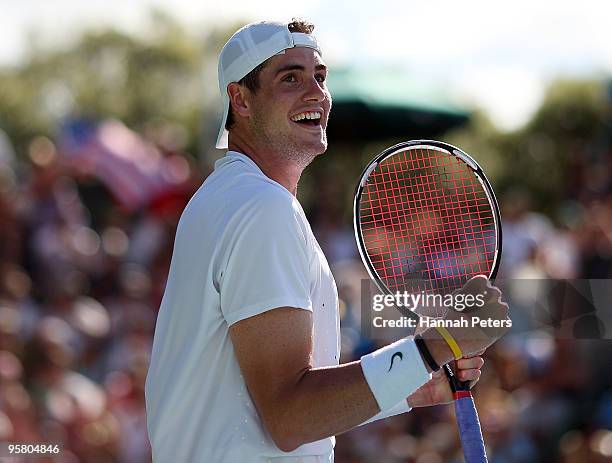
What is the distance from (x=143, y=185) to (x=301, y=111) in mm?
7412

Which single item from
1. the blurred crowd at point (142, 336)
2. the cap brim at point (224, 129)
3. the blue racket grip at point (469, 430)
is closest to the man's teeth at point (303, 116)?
the cap brim at point (224, 129)

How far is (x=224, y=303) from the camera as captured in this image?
276 centimetres

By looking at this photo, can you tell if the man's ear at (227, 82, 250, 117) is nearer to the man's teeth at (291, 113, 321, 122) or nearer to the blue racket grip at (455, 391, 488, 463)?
the man's teeth at (291, 113, 321, 122)

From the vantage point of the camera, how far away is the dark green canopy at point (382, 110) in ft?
39.8

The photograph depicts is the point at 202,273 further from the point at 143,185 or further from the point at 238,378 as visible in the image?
the point at 143,185

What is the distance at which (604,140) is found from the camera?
34.5 feet

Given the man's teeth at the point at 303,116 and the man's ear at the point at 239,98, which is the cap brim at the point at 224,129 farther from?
the man's teeth at the point at 303,116

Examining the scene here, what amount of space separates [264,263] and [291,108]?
60 centimetres

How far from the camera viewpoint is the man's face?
3.15 m

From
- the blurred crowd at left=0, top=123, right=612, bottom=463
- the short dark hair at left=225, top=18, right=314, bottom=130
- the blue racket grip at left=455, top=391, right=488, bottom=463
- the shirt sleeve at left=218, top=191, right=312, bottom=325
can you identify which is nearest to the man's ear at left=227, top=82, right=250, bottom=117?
the short dark hair at left=225, top=18, right=314, bottom=130

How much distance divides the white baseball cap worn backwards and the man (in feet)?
0.22

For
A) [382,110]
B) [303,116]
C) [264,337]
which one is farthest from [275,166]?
[382,110]

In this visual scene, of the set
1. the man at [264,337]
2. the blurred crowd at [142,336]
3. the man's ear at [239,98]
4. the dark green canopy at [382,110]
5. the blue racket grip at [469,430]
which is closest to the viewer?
the man at [264,337]

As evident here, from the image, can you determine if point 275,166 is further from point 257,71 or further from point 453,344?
point 453,344
